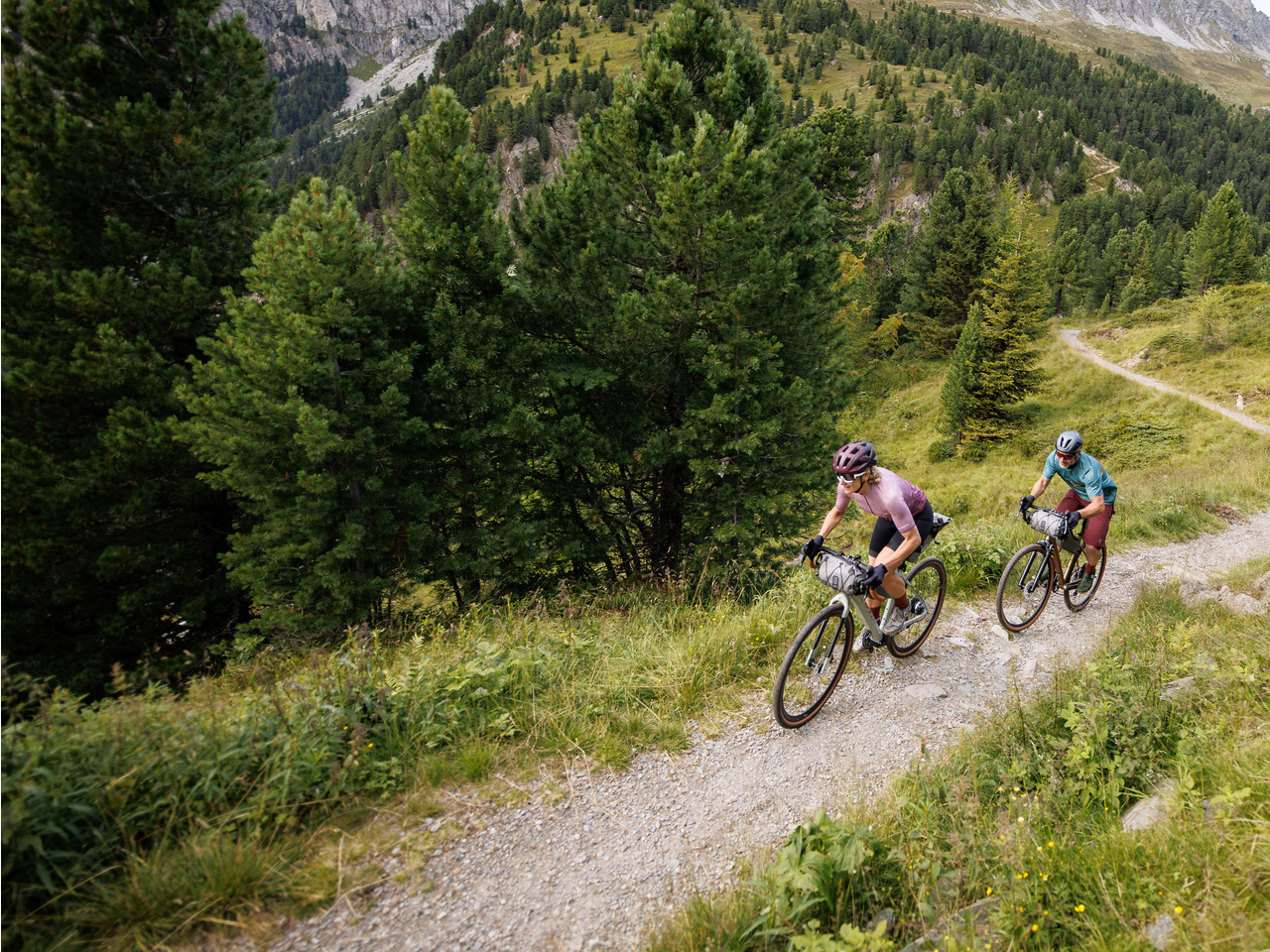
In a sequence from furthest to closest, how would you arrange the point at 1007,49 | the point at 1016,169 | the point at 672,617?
the point at 1007,49 → the point at 1016,169 → the point at 672,617

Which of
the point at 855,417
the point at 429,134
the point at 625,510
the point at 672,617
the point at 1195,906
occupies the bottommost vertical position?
the point at 855,417

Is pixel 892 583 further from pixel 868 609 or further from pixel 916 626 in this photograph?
pixel 916 626

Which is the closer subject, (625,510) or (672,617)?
(672,617)

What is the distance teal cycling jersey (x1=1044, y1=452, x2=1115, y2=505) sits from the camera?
6.93 metres

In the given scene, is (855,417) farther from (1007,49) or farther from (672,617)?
(1007,49)

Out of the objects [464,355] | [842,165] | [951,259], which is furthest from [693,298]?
[951,259]

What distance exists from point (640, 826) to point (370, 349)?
26.9 feet

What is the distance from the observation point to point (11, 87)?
9430 millimetres

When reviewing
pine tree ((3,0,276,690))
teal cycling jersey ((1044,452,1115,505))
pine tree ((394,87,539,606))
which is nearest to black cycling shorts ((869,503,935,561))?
teal cycling jersey ((1044,452,1115,505))

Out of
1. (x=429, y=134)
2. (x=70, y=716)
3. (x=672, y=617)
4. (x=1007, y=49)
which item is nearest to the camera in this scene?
(x=70, y=716)

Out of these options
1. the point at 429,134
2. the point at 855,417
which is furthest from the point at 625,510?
the point at 855,417

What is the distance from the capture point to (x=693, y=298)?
10.7 metres

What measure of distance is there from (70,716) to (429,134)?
9310 mm

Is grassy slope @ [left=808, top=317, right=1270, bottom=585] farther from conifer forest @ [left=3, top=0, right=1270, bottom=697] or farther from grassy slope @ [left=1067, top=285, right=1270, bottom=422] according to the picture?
conifer forest @ [left=3, top=0, right=1270, bottom=697]
